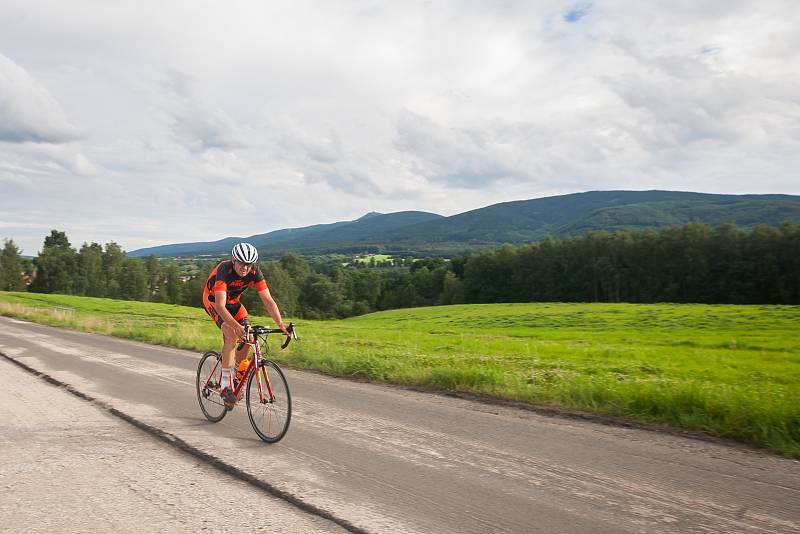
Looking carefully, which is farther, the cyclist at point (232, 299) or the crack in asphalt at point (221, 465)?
the cyclist at point (232, 299)

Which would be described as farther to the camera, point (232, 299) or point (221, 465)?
point (232, 299)

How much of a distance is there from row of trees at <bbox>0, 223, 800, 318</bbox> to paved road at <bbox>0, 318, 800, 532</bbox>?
249 ft

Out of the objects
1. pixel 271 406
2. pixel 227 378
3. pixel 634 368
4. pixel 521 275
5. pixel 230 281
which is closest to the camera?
pixel 271 406

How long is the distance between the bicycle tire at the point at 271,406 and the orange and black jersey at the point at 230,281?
101cm

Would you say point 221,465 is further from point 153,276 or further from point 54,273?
point 153,276

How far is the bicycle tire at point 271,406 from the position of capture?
6035 mm

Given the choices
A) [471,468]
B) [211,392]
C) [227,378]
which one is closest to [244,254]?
[227,378]

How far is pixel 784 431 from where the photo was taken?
5957mm

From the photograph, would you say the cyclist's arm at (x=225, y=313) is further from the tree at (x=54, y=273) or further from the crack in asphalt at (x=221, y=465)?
the tree at (x=54, y=273)

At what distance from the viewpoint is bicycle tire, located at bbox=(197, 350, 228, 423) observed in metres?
7.05

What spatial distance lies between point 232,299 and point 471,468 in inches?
141

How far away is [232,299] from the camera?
684 centimetres

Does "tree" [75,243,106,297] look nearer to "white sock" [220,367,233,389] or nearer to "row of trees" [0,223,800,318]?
"row of trees" [0,223,800,318]

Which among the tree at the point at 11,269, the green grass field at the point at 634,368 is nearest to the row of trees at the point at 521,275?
the tree at the point at 11,269
